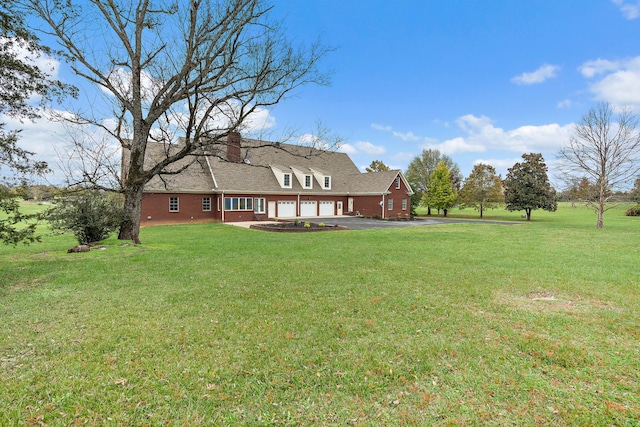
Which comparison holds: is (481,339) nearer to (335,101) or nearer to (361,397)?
(361,397)

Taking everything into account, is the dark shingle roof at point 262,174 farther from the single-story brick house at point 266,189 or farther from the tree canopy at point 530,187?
the tree canopy at point 530,187

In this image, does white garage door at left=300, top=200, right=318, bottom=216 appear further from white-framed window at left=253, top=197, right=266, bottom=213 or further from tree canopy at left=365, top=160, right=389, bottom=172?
tree canopy at left=365, top=160, right=389, bottom=172

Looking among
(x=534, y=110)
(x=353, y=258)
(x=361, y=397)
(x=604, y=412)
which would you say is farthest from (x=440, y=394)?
(x=534, y=110)

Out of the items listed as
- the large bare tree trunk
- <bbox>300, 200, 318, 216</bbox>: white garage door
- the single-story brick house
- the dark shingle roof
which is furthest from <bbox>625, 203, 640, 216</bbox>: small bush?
the large bare tree trunk

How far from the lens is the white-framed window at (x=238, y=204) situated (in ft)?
82.3

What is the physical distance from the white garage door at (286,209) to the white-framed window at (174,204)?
8741mm

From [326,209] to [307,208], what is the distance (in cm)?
246

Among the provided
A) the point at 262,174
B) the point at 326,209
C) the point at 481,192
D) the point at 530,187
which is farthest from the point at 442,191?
the point at 262,174

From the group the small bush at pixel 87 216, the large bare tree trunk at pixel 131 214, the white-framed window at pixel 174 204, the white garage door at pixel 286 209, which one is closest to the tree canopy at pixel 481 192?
the white garage door at pixel 286 209

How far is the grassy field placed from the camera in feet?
8.97

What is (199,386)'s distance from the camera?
3.04 meters

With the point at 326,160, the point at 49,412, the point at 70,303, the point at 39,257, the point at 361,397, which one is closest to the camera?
the point at 49,412

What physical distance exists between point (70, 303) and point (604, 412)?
7.23 meters

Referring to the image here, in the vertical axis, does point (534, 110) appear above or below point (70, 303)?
above
